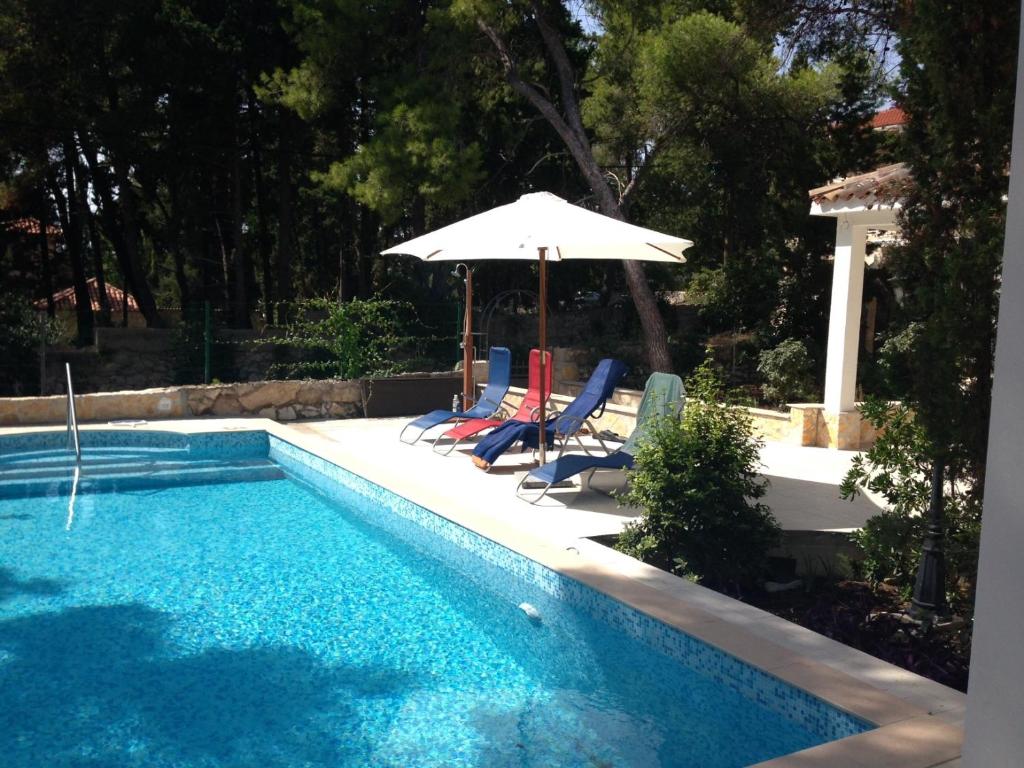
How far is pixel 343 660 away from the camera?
458 cm

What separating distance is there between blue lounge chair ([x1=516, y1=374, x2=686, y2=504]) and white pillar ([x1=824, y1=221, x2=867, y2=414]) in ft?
11.2

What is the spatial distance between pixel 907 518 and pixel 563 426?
4013 millimetres

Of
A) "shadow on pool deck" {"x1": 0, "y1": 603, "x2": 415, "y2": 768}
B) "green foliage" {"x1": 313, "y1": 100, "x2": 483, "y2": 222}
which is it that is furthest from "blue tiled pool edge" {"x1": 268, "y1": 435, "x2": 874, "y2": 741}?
"green foliage" {"x1": 313, "y1": 100, "x2": 483, "y2": 222}

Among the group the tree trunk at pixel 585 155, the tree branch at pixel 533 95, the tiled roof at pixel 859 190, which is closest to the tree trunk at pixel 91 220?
the tree branch at pixel 533 95

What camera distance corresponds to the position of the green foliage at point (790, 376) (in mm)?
12711

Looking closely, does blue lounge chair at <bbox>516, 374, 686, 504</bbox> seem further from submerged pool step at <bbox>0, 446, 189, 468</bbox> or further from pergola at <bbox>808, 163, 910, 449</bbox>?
submerged pool step at <bbox>0, 446, 189, 468</bbox>

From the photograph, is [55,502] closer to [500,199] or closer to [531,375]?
[531,375]

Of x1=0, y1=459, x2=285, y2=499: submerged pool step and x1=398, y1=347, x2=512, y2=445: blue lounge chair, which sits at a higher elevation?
x1=398, y1=347, x2=512, y2=445: blue lounge chair

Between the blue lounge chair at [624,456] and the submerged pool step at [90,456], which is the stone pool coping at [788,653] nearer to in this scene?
the blue lounge chair at [624,456]

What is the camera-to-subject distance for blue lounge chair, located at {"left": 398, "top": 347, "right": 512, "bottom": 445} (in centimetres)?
956

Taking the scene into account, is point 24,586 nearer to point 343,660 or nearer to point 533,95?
point 343,660

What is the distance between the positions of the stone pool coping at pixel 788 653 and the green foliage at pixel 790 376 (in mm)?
7378

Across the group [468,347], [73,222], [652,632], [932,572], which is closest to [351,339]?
[468,347]

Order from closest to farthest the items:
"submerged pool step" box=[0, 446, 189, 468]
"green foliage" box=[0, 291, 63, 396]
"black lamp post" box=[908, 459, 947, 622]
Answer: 1. "black lamp post" box=[908, 459, 947, 622]
2. "submerged pool step" box=[0, 446, 189, 468]
3. "green foliage" box=[0, 291, 63, 396]
